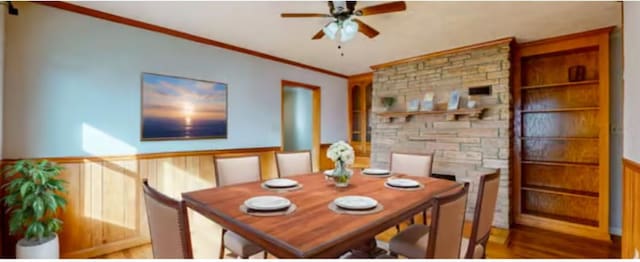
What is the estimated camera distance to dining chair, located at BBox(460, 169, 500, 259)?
1.64 metres

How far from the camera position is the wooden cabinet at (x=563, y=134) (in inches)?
122

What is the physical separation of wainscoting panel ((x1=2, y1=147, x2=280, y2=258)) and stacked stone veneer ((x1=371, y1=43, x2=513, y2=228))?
2.77m

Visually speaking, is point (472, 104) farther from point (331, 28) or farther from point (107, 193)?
point (107, 193)

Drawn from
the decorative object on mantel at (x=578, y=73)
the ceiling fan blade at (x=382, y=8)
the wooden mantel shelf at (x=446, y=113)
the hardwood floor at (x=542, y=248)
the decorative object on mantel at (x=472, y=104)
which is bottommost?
the hardwood floor at (x=542, y=248)

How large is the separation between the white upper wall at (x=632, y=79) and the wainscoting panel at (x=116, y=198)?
3259 millimetres

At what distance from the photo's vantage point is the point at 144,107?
2.92m

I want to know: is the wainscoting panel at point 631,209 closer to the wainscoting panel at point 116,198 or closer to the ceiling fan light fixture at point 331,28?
the ceiling fan light fixture at point 331,28

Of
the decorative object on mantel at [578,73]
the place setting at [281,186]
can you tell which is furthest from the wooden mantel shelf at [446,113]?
the place setting at [281,186]

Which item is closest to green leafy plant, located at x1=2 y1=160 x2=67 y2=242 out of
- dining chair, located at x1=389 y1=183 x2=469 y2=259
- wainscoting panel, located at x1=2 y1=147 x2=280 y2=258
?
wainscoting panel, located at x1=2 y1=147 x2=280 y2=258

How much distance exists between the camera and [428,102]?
404 centimetres

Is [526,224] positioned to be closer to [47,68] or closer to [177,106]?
[177,106]

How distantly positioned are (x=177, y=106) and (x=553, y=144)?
4.50 metres

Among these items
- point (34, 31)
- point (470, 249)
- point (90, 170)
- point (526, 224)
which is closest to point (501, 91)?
point (526, 224)

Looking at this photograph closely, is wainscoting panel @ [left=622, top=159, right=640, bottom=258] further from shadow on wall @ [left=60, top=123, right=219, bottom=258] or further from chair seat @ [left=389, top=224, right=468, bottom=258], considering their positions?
shadow on wall @ [left=60, top=123, right=219, bottom=258]
